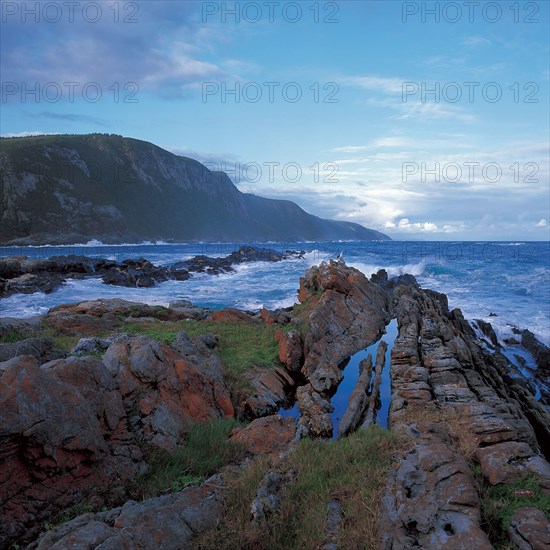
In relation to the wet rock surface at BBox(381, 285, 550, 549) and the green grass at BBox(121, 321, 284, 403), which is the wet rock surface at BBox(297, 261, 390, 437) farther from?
the wet rock surface at BBox(381, 285, 550, 549)

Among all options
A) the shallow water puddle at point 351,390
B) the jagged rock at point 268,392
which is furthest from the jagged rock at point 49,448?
the shallow water puddle at point 351,390

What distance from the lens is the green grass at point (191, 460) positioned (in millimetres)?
5923

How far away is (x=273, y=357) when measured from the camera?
550 inches

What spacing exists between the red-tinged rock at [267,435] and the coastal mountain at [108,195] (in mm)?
101711

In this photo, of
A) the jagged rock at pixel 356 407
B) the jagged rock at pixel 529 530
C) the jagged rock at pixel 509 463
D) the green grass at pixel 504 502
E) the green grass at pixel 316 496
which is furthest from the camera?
the jagged rock at pixel 356 407

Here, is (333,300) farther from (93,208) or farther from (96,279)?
(93,208)

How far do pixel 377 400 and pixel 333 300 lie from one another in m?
7.43

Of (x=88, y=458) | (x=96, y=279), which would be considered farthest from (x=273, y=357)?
(x=96, y=279)

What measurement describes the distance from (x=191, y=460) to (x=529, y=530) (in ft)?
16.2

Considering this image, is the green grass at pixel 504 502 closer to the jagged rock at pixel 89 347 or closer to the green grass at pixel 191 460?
the green grass at pixel 191 460

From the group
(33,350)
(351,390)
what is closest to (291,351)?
(351,390)

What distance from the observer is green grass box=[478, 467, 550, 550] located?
13.6 ft

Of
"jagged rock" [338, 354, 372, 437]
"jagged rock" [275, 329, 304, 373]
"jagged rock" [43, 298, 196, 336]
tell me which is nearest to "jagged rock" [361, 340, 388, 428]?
"jagged rock" [338, 354, 372, 437]

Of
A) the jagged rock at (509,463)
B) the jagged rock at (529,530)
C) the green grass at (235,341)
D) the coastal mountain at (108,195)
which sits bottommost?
the green grass at (235,341)
